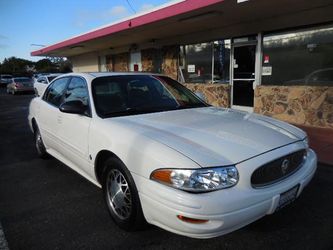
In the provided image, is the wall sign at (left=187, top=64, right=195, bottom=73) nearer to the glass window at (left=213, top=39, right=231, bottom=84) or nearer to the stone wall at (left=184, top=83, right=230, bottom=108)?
the stone wall at (left=184, top=83, right=230, bottom=108)

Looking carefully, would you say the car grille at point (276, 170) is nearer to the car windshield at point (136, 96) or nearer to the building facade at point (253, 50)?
the car windshield at point (136, 96)

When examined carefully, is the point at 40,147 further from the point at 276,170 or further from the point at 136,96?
the point at 276,170

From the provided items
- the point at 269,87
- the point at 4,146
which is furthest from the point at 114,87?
the point at 269,87

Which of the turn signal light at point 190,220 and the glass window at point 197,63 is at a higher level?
the glass window at point 197,63

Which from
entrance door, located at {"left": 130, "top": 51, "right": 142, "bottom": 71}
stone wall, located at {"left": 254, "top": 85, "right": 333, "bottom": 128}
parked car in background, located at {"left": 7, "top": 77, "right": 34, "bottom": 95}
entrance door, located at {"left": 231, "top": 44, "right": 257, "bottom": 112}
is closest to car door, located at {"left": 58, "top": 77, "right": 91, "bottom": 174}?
stone wall, located at {"left": 254, "top": 85, "right": 333, "bottom": 128}

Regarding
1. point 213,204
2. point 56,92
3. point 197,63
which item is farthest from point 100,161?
point 197,63

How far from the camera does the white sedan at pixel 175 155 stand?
8.28 ft

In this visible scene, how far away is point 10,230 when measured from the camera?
11.0 ft

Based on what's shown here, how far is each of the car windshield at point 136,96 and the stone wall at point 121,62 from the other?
41.6ft

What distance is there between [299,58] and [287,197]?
6.87 metres

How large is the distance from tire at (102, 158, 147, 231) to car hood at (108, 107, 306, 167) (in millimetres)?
433

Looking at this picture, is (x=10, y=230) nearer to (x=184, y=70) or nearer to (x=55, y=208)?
(x=55, y=208)

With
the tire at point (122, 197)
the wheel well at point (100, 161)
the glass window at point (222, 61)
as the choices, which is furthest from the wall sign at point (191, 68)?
the tire at point (122, 197)

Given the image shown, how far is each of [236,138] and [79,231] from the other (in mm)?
1838
